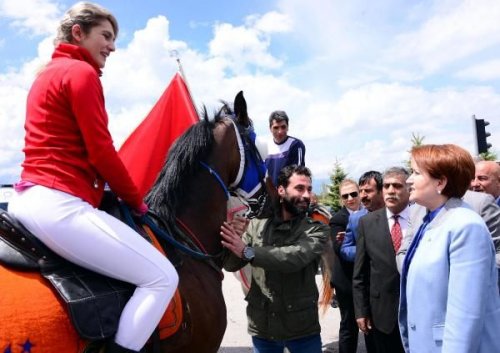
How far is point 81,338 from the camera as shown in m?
2.24

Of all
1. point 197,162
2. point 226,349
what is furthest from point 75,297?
point 226,349

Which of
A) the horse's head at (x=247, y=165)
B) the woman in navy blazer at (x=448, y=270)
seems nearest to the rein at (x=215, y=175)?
the horse's head at (x=247, y=165)

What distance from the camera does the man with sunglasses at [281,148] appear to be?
627 cm

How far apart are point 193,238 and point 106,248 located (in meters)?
0.91

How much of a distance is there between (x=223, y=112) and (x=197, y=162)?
0.59 m

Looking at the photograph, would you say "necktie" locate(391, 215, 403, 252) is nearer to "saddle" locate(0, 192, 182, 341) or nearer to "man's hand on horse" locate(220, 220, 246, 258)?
"man's hand on horse" locate(220, 220, 246, 258)

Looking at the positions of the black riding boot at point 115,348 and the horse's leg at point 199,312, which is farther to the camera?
the horse's leg at point 199,312

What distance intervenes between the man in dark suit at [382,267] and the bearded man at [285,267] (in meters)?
0.64

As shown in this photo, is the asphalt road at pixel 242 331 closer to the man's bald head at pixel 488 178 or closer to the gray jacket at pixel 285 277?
the man's bald head at pixel 488 178

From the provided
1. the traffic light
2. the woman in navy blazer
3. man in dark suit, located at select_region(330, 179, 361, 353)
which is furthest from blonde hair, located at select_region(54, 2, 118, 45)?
the traffic light

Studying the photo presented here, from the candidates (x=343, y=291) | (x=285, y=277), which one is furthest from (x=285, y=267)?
(x=343, y=291)

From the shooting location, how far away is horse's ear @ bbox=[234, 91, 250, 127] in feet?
11.8

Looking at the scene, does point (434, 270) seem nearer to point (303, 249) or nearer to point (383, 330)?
point (303, 249)

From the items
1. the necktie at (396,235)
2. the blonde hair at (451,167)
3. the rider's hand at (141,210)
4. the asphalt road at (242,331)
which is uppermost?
the blonde hair at (451,167)
